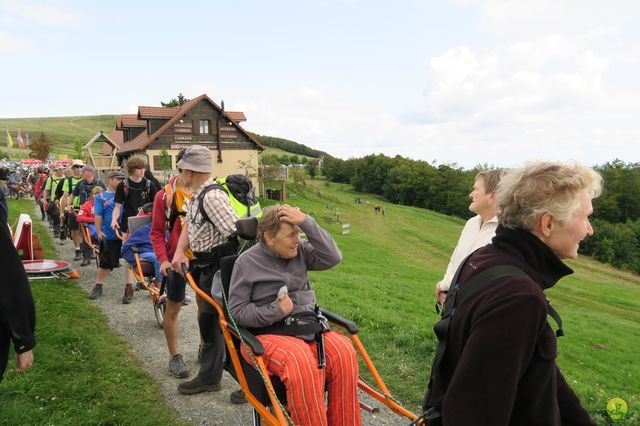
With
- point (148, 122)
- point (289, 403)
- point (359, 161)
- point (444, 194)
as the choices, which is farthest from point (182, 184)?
point (359, 161)

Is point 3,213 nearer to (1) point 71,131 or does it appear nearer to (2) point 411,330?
(2) point 411,330

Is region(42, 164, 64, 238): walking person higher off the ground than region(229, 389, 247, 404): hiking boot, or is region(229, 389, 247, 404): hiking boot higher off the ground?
region(42, 164, 64, 238): walking person

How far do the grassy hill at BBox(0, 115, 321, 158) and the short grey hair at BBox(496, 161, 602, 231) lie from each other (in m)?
118

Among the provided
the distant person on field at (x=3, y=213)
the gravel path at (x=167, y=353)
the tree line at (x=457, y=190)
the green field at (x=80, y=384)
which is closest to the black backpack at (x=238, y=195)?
the distant person on field at (x=3, y=213)

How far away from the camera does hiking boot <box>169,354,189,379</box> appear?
4902 millimetres

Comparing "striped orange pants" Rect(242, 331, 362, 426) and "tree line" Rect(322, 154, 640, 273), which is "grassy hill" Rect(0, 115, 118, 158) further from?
"striped orange pants" Rect(242, 331, 362, 426)

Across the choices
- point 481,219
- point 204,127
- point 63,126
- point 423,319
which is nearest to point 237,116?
point 204,127

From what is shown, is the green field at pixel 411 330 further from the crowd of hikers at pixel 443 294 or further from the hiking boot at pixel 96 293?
the crowd of hikers at pixel 443 294

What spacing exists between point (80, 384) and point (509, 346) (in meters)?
4.58

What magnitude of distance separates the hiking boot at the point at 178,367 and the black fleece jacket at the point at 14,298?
8.80 feet

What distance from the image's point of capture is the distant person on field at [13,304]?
7.48 ft

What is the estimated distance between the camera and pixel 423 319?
9984mm

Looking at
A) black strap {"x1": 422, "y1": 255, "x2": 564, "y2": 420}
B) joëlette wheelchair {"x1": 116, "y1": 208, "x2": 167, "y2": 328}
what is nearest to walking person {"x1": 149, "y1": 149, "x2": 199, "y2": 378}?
joëlette wheelchair {"x1": 116, "y1": 208, "x2": 167, "y2": 328}

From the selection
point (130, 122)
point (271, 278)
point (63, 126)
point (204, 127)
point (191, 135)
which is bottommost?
point (271, 278)
